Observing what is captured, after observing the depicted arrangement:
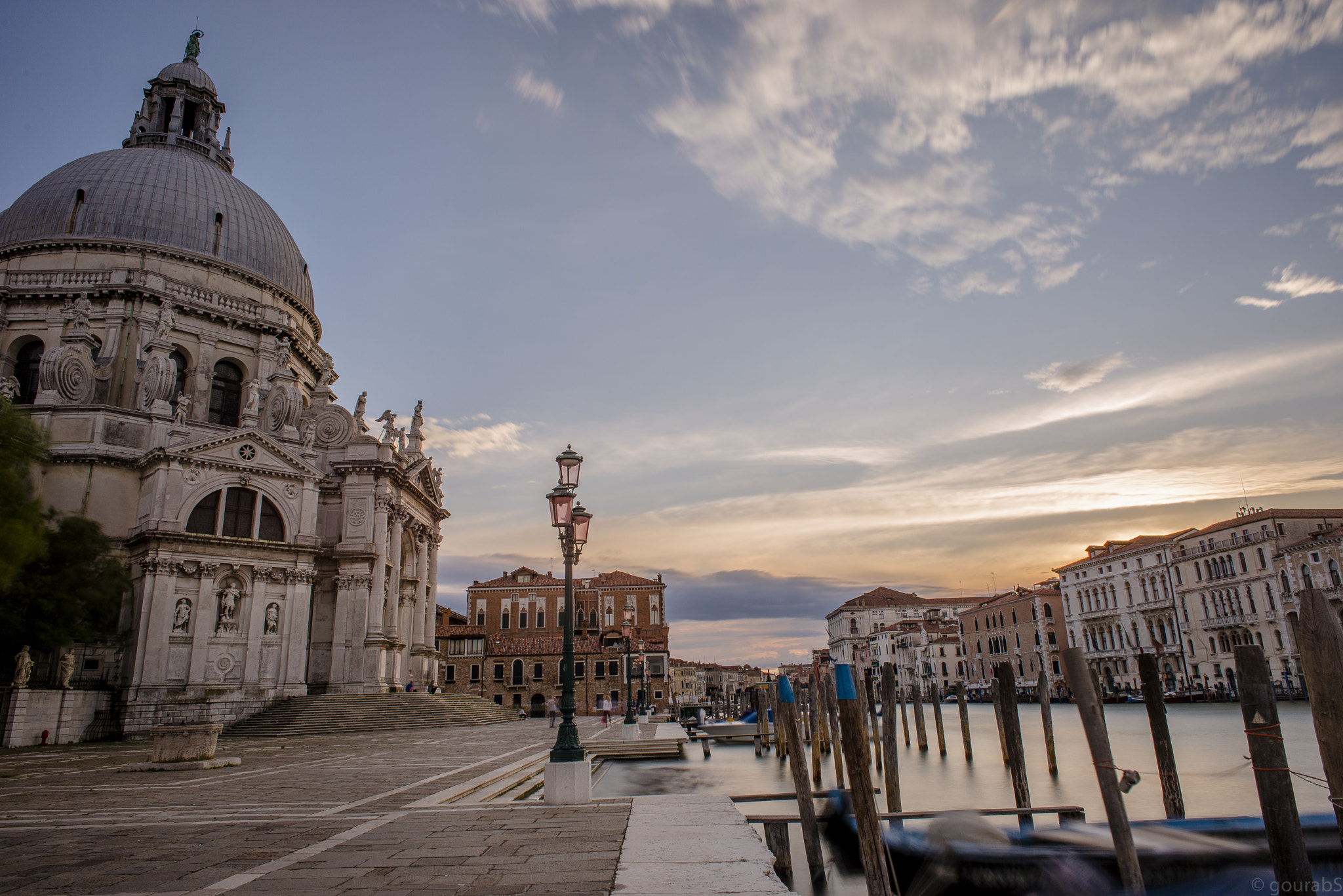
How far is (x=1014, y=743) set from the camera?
1363 cm

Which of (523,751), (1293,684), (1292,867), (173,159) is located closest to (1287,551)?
(1293,684)

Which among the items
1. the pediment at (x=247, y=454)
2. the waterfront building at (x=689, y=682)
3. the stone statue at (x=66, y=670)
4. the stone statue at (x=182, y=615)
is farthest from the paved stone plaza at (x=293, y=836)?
the waterfront building at (x=689, y=682)

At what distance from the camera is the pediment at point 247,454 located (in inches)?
1096

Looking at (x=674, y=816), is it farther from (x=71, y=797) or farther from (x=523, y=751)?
(x=523, y=751)

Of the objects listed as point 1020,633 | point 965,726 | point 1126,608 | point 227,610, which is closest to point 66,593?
point 227,610

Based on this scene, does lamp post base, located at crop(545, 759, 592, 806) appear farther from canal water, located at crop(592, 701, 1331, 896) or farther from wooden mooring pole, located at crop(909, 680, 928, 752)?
wooden mooring pole, located at crop(909, 680, 928, 752)

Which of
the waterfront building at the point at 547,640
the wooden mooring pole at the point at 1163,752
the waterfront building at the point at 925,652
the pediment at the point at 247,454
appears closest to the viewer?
the wooden mooring pole at the point at 1163,752

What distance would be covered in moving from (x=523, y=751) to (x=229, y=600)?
16.3 meters

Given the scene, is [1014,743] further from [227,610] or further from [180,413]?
[180,413]

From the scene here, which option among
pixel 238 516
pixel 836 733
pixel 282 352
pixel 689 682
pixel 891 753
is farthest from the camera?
pixel 689 682

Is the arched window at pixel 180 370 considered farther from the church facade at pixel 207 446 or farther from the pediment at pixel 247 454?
the pediment at pixel 247 454

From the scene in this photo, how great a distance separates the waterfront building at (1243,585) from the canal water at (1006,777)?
Result: 574 inches

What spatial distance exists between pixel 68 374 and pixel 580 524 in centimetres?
2976

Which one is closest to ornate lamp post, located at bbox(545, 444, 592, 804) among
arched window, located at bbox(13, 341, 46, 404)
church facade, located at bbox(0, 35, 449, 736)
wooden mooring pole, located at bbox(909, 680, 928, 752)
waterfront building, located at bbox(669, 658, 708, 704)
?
wooden mooring pole, located at bbox(909, 680, 928, 752)
